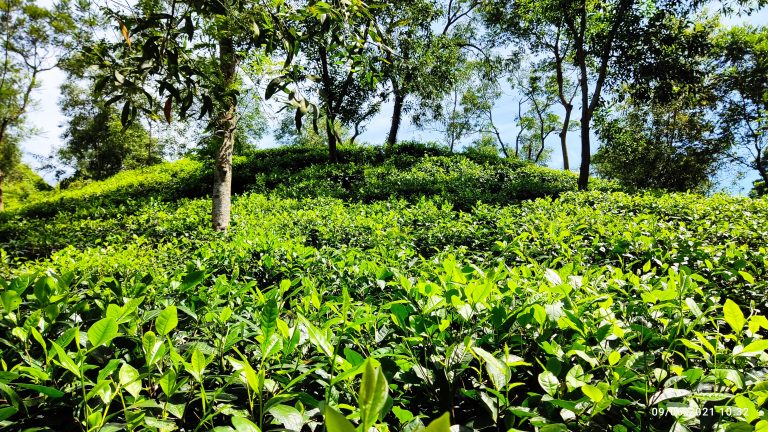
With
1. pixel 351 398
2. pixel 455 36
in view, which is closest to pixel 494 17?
pixel 455 36

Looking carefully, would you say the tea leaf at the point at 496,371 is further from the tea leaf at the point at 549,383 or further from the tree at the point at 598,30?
the tree at the point at 598,30

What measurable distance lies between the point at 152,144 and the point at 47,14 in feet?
47.4

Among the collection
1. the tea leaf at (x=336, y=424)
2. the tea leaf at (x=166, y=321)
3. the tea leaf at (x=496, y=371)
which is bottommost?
the tea leaf at (x=496, y=371)

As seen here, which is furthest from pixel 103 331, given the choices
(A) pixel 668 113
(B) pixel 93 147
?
(B) pixel 93 147

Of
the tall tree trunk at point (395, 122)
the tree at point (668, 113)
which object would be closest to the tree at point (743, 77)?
the tree at point (668, 113)

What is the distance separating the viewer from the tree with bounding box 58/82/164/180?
2903 cm

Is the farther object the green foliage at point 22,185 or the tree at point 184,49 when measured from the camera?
the green foliage at point 22,185

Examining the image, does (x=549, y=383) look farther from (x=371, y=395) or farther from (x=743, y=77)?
(x=743, y=77)
